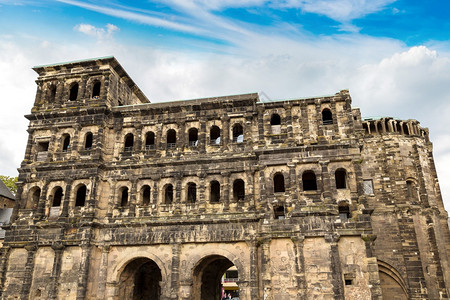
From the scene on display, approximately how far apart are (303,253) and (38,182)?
725 inches

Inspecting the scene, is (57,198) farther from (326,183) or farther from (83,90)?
(326,183)

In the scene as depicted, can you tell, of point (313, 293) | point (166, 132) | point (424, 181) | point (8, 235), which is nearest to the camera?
point (313, 293)

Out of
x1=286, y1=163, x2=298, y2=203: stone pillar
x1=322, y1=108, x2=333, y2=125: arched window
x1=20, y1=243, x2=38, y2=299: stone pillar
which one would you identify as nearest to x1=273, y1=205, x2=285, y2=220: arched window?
x1=286, y1=163, x2=298, y2=203: stone pillar

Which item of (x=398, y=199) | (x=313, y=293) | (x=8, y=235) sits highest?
(x=398, y=199)

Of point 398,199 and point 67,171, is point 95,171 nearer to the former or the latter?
point 67,171

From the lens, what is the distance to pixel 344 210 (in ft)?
78.4

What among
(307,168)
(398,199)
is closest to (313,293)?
(307,168)

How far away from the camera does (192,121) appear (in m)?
27.6

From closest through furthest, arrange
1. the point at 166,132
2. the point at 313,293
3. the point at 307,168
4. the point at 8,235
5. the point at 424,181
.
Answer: the point at 313,293, the point at 307,168, the point at 8,235, the point at 166,132, the point at 424,181

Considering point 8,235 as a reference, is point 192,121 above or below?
above

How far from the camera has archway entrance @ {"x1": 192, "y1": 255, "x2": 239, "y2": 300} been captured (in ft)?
81.5

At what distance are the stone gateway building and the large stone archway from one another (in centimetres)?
17

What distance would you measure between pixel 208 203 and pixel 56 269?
409 inches

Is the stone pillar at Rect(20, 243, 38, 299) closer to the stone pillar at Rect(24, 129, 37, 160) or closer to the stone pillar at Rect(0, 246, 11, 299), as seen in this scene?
the stone pillar at Rect(0, 246, 11, 299)
